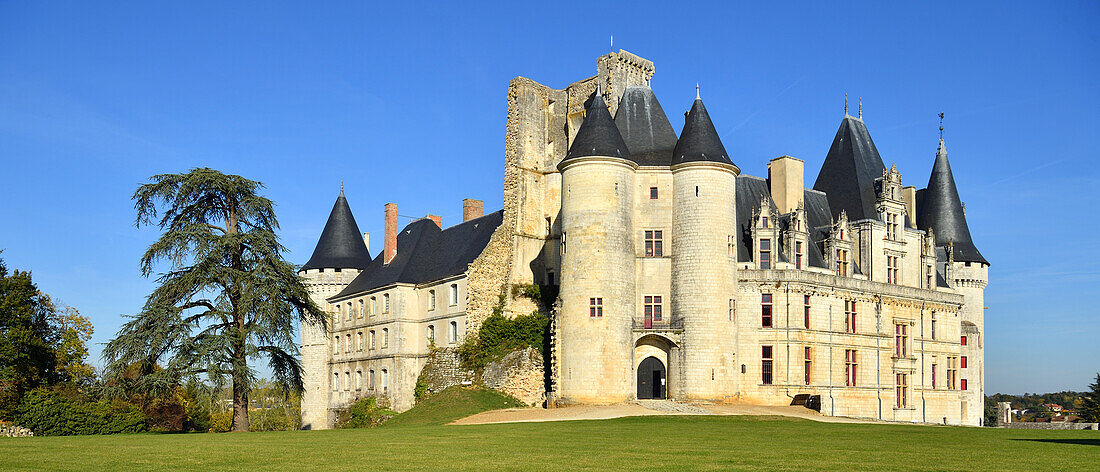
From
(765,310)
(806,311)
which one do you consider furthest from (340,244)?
(806,311)

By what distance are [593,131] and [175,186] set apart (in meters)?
15.5

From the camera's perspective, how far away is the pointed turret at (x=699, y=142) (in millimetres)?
37594

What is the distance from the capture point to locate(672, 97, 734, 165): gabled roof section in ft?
123

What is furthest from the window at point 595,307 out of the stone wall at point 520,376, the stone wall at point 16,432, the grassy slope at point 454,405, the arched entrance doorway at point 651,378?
the stone wall at point 16,432

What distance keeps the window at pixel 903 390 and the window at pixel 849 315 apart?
11.7 feet

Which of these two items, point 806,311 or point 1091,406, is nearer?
point 806,311

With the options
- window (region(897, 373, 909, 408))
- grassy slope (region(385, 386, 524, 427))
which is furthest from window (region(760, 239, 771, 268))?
grassy slope (region(385, 386, 524, 427))

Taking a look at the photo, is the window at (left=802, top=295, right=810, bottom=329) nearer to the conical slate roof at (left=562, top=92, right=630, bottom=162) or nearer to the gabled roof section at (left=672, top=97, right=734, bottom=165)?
the gabled roof section at (left=672, top=97, right=734, bottom=165)

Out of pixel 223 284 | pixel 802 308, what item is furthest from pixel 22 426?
pixel 802 308

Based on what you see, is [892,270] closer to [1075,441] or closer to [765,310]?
[765,310]

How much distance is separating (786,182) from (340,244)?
2265cm

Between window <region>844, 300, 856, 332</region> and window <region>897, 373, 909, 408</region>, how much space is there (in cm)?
356

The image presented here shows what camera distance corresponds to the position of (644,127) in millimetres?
40469

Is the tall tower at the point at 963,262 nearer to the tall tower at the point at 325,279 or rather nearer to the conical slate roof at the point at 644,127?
the conical slate roof at the point at 644,127
